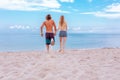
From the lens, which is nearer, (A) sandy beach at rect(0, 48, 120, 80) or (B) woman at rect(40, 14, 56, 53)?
(A) sandy beach at rect(0, 48, 120, 80)

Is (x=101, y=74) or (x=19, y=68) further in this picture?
(x=19, y=68)

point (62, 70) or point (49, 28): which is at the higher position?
point (49, 28)

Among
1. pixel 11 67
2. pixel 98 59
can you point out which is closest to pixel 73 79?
pixel 11 67

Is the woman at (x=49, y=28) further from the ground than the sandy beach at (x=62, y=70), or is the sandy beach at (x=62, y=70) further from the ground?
the woman at (x=49, y=28)

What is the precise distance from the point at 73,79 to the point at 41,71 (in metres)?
1.05

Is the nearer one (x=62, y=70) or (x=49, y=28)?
(x=62, y=70)

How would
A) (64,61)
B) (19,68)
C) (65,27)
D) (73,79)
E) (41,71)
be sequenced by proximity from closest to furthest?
1. (73,79)
2. (41,71)
3. (19,68)
4. (64,61)
5. (65,27)

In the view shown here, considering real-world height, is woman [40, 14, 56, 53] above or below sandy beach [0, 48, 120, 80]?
above

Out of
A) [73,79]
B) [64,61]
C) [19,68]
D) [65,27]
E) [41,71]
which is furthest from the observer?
[65,27]

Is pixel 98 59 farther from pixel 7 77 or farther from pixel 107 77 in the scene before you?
pixel 7 77

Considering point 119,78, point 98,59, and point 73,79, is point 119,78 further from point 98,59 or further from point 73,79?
point 98,59

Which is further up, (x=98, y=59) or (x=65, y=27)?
(x=65, y=27)

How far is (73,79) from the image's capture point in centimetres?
771

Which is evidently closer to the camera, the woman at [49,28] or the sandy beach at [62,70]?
the sandy beach at [62,70]
